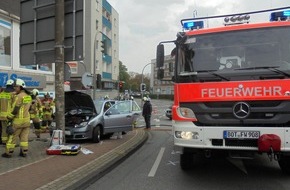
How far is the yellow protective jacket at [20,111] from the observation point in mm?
9484

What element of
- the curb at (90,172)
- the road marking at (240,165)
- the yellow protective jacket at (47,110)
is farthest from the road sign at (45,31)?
the yellow protective jacket at (47,110)

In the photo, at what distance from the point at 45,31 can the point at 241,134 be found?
253 inches

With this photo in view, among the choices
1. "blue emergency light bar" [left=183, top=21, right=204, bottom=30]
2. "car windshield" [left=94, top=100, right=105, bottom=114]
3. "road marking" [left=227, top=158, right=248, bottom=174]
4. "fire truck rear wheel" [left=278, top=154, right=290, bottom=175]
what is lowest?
"road marking" [left=227, top=158, right=248, bottom=174]

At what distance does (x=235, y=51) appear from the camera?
734 cm

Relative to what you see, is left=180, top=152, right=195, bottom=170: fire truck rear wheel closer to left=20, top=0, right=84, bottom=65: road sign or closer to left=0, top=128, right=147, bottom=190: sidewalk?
left=0, top=128, right=147, bottom=190: sidewalk

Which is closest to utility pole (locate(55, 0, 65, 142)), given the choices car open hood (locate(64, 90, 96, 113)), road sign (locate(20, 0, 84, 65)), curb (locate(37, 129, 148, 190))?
road sign (locate(20, 0, 84, 65))

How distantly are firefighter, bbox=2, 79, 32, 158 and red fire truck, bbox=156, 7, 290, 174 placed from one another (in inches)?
157

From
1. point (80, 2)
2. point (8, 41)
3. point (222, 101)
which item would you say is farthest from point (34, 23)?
point (8, 41)

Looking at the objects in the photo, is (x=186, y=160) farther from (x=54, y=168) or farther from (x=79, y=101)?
(x=79, y=101)

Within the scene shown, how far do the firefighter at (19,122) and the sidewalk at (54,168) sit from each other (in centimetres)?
25

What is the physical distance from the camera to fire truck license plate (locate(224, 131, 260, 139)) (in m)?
6.75

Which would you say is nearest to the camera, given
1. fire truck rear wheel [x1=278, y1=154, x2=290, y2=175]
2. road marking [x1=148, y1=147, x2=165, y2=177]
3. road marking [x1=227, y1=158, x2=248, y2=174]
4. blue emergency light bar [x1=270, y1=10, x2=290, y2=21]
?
blue emergency light bar [x1=270, y1=10, x2=290, y2=21]

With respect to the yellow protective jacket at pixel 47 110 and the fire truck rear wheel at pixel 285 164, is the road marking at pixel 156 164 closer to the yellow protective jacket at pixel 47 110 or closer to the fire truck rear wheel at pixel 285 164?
the fire truck rear wheel at pixel 285 164

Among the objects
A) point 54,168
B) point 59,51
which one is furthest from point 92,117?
point 54,168
